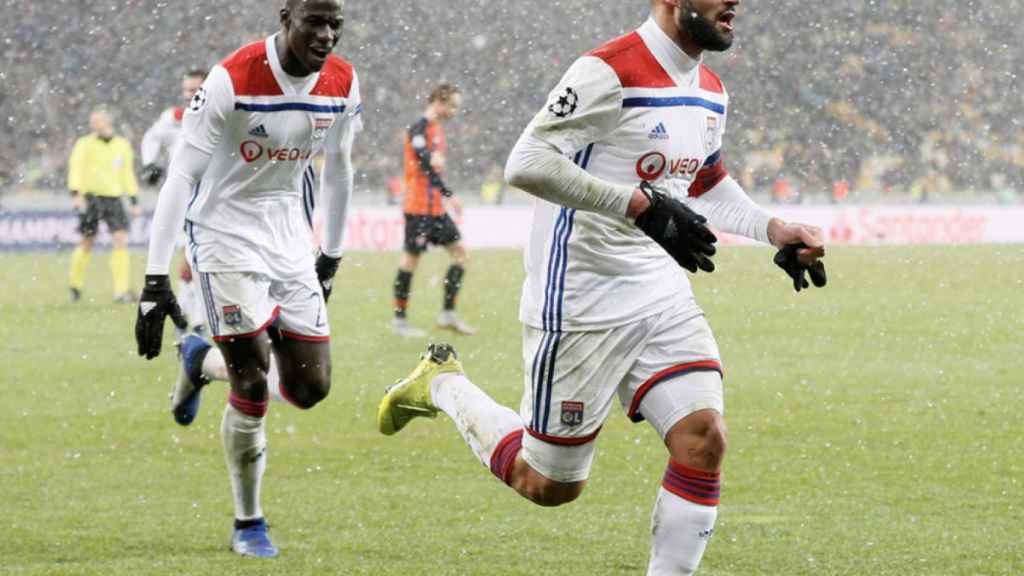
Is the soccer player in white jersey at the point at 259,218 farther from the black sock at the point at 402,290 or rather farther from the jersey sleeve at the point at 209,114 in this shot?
the black sock at the point at 402,290

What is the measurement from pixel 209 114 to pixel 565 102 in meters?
1.74

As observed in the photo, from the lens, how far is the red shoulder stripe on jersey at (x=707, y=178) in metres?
4.94

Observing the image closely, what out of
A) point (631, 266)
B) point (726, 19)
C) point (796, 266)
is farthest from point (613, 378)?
point (726, 19)

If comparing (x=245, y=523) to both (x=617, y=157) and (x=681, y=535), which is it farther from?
(x=617, y=157)

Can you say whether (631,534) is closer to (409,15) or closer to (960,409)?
(960,409)

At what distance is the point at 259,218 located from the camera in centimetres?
601

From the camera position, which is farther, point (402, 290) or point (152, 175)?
point (402, 290)

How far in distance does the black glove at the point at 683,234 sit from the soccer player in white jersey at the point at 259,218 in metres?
1.84

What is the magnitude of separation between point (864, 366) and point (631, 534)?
18.9ft

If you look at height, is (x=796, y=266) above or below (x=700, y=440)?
above

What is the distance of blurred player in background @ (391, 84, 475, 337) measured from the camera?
1338 cm

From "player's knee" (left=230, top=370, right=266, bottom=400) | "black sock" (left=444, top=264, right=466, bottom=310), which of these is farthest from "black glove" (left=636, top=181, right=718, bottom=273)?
"black sock" (left=444, top=264, right=466, bottom=310)

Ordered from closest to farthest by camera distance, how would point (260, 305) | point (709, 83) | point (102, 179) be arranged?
point (709, 83) → point (260, 305) → point (102, 179)

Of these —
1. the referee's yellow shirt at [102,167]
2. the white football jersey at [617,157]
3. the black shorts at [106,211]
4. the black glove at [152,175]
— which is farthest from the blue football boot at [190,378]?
the referee's yellow shirt at [102,167]
